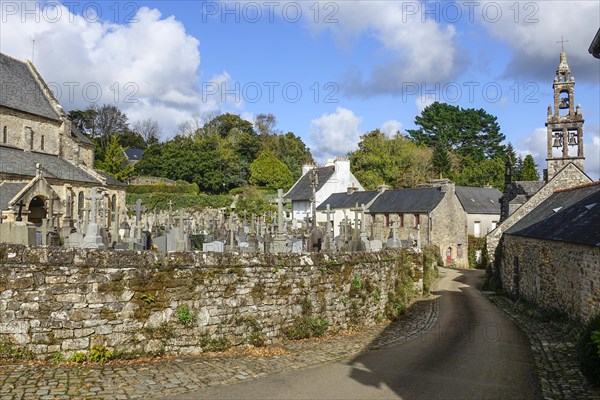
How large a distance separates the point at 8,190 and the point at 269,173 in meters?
37.0

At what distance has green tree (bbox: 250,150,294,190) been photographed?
5966 centimetres

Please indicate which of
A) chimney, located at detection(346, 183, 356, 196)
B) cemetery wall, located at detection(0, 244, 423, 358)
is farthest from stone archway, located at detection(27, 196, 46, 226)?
chimney, located at detection(346, 183, 356, 196)

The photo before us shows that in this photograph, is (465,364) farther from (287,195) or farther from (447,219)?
(287,195)

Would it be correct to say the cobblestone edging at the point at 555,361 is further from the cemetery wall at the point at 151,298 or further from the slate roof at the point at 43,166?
the slate roof at the point at 43,166

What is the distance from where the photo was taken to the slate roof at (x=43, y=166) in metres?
28.1

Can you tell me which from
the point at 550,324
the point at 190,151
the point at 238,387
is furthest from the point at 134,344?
the point at 190,151

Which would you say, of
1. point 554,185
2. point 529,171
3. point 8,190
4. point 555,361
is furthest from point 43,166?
point 529,171

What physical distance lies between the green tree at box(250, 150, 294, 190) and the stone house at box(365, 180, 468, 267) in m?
20.2

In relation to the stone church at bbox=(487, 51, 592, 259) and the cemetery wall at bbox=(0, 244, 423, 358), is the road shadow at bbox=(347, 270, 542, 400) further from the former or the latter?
the stone church at bbox=(487, 51, 592, 259)

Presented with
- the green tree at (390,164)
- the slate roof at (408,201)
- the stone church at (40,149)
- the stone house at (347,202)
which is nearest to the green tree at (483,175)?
the green tree at (390,164)

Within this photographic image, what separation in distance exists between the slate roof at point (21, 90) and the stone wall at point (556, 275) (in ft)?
105

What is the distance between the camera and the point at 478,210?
1692 inches

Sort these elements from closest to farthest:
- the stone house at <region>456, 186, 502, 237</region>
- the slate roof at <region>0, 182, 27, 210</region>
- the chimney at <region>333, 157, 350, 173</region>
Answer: the slate roof at <region>0, 182, 27, 210</region> < the stone house at <region>456, 186, 502, 237</region> < the chimney at <region>333, 157, 350, 173</region>

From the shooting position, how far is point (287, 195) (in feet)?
179
